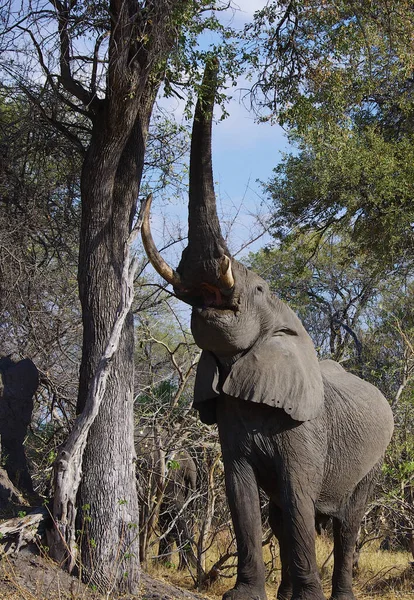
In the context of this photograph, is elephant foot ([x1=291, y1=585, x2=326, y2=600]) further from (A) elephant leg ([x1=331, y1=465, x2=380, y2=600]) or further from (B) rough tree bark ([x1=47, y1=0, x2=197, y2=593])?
(B) rough tree bark ([x1=47, y1=0, x2=197, y2=593])

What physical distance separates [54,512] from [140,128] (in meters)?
3.68

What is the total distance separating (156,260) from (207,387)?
3.17 feet

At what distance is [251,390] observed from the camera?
17.3ft

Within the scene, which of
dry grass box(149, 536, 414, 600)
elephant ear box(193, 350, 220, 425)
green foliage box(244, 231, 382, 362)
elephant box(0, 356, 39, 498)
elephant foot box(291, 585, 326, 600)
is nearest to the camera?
elephant foot box(291, 585, 326, 600)

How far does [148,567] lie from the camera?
313 inches

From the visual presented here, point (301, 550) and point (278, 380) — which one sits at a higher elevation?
point (278, 380)

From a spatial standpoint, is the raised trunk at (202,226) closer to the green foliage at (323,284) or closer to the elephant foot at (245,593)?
the elephant foot at (245,593)

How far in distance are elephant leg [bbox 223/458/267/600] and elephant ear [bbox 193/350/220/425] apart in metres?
0.34

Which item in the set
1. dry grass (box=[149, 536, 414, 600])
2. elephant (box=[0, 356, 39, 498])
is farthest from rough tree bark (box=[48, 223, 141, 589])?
elephant (box=[0, 356, 39, 498])

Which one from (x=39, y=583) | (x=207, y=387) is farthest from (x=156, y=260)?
(x=39, y=583)

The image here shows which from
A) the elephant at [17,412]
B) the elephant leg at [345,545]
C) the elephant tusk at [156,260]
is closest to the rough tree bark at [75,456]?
the elephant tusk at [156,260]

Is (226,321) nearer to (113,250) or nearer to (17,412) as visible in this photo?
(113,250)

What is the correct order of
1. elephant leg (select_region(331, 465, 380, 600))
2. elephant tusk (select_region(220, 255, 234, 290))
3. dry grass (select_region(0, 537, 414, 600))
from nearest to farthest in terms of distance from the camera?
elephant tusk (select_region(220, 255, 234, 290))
dry grass (select_region(0, 537, 414, 600))
elephant leg (select_region(331, 465, 380, 600))

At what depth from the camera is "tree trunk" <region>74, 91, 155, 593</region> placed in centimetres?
647
